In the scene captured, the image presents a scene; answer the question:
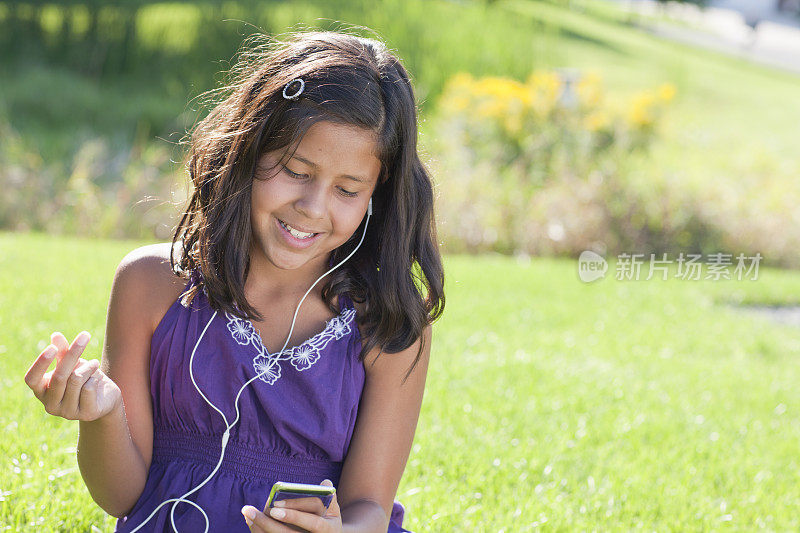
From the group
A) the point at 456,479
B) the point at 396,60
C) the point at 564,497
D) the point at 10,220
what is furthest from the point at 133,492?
the point at 10,220

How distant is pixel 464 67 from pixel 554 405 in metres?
8.13

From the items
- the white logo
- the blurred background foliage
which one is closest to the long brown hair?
the blurred background foliage

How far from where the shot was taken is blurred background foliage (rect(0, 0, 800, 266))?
6941 millimetres

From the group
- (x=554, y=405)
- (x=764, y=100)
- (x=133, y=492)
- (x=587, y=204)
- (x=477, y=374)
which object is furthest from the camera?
(x=764, y=100)

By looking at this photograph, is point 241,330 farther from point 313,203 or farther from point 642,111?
point 642,111

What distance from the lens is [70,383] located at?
149 cm

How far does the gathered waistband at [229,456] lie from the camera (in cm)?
193

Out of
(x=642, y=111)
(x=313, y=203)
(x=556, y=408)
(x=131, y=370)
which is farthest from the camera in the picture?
(x=642, y=111)

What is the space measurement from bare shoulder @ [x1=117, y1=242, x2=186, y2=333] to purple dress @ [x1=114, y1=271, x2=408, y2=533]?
0.02 m

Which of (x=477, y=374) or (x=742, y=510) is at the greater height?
(x=742, y=510)

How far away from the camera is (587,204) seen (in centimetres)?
718

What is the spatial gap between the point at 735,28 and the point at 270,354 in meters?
30.8

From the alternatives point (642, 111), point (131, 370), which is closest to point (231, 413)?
point (131, 370)

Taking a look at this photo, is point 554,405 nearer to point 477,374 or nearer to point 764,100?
point 477,374
